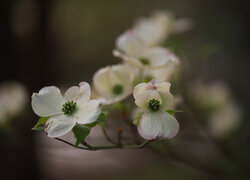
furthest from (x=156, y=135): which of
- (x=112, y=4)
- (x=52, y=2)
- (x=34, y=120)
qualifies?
(x=112, y=4)

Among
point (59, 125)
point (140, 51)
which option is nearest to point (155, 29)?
point (140, 51)

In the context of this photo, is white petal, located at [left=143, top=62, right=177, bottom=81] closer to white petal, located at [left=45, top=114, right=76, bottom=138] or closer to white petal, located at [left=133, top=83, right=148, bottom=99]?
white petal, located at [left=133, top=83, right=148, bottom=99]

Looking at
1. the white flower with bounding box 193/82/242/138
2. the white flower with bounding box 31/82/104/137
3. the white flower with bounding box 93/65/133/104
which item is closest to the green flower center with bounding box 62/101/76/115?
the white flower with bounding box 31/82/104/137

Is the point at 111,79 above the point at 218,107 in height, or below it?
above

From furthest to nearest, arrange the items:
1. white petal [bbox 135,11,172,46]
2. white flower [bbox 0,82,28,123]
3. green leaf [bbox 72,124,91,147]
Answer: white flower [bbox 0,82,28,123]
white petal [bbox 135,11,172,46]
green leaf [bbox 72,124,91,147]

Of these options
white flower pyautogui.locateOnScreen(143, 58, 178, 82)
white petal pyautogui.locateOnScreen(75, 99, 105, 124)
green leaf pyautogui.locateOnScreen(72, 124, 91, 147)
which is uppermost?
white flower pyautogui.locateOnScreen(143, 58, 178, 82)

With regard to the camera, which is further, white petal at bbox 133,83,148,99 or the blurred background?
the blurred background

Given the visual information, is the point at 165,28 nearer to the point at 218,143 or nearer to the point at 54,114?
the point at 218,143

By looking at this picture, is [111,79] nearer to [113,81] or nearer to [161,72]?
[113,81]
